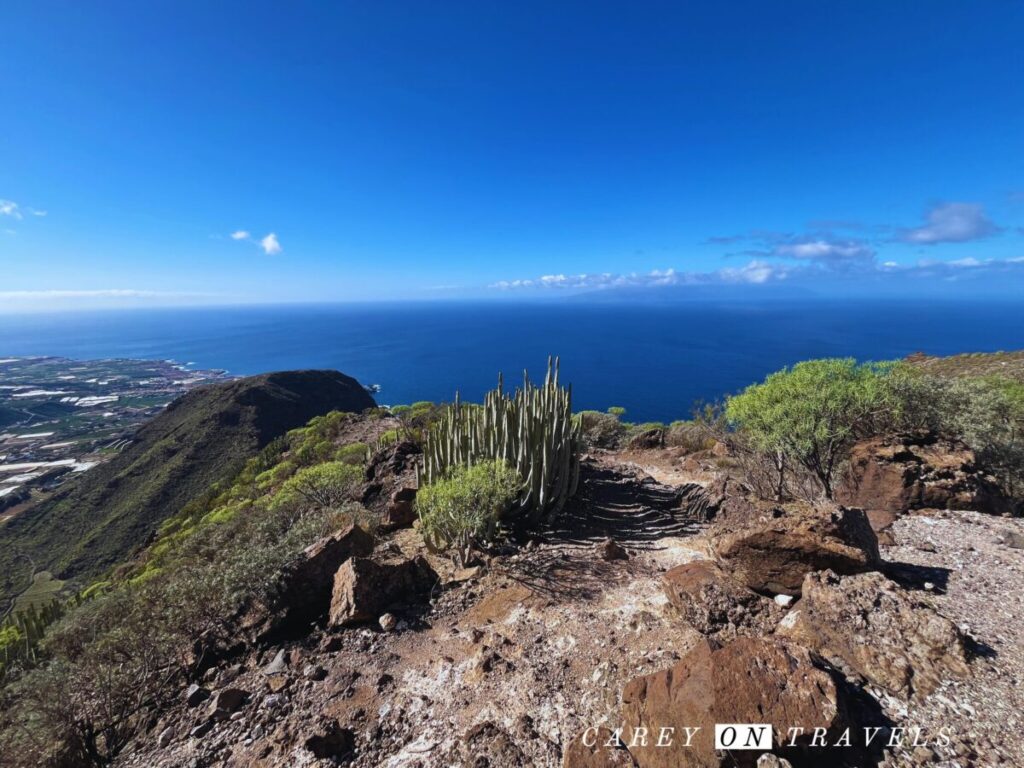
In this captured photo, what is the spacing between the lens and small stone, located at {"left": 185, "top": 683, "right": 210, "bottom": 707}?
579 centimetres

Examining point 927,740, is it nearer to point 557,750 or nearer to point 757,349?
point 557,750

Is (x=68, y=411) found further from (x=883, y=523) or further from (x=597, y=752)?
(x=883, y=523)

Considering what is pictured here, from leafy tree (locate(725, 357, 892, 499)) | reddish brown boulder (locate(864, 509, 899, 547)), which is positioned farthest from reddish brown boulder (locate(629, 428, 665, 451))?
reddish brown boulder (locate(864, 509, 899, 547))

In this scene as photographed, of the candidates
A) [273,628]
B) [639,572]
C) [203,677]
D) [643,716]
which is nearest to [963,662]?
[643,716]

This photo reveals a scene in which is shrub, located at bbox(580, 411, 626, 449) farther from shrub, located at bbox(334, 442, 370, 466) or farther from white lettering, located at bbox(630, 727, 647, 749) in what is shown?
white lettering, located at bbox(630, 727, 647, 749)

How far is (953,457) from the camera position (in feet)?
32.0

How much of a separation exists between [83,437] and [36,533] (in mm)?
48151

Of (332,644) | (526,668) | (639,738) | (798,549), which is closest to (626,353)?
(798,549)

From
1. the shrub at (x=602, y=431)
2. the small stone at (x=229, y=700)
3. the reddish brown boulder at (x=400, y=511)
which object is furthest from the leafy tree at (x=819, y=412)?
the small stone at (x=229, y=700)

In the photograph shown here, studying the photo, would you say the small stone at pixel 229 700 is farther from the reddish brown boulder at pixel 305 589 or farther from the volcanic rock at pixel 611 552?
the volcanic rock at pixel 611 552

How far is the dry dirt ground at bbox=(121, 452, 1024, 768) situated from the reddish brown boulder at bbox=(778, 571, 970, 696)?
0.70 ft

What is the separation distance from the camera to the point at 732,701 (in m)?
4.03

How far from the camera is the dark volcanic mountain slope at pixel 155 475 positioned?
40.6m

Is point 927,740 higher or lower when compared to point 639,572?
higher
